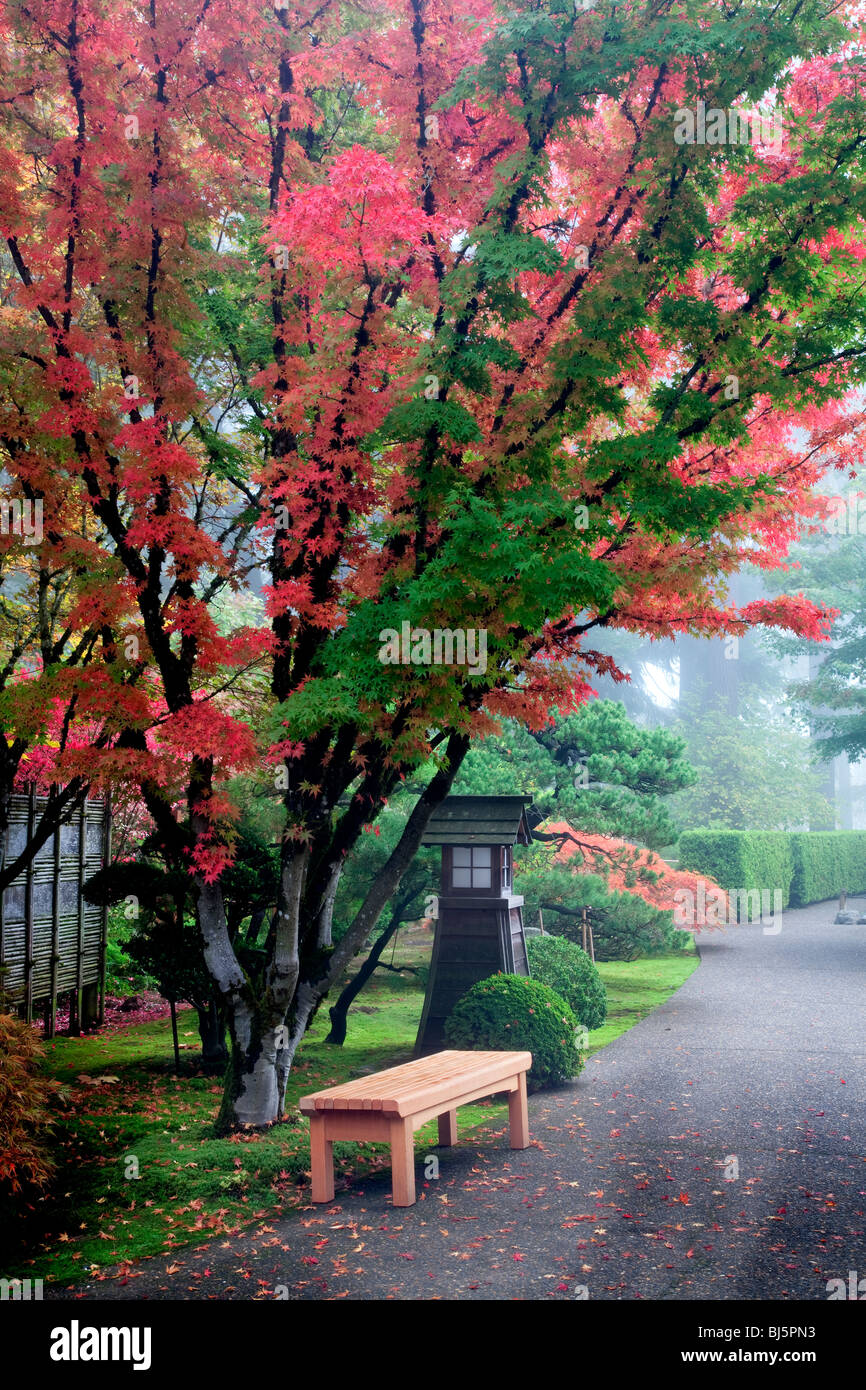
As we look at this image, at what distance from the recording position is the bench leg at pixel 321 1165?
6052mm

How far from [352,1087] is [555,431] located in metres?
4.19

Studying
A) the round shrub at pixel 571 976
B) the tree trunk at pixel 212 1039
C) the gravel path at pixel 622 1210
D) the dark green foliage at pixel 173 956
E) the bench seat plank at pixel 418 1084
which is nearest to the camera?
the gravel path at pixel 622 1210

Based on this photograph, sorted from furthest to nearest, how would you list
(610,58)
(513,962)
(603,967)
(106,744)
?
(603,967) < (513,962) < (106,744) < (610,58)

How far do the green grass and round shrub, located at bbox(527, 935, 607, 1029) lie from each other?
0.42 meters

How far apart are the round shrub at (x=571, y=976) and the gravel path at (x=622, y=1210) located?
32.9 inches

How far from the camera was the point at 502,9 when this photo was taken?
21.3 feet

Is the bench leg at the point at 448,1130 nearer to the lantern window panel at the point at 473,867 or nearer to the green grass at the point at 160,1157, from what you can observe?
the green grass at the point at 160,1157

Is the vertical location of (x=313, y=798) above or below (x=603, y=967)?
above

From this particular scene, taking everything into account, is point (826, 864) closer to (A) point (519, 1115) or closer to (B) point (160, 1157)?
(A) point (519, 1115)

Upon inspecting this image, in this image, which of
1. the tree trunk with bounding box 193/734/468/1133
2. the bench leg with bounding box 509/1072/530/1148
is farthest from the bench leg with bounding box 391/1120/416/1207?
the tree trunk with bounding box 193/734/468/1133

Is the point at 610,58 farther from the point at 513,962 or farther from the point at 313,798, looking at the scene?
the point at 513,962

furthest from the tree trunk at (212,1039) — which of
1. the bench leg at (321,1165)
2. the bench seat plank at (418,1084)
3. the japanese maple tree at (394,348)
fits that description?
the bench leg at (321,1165)
